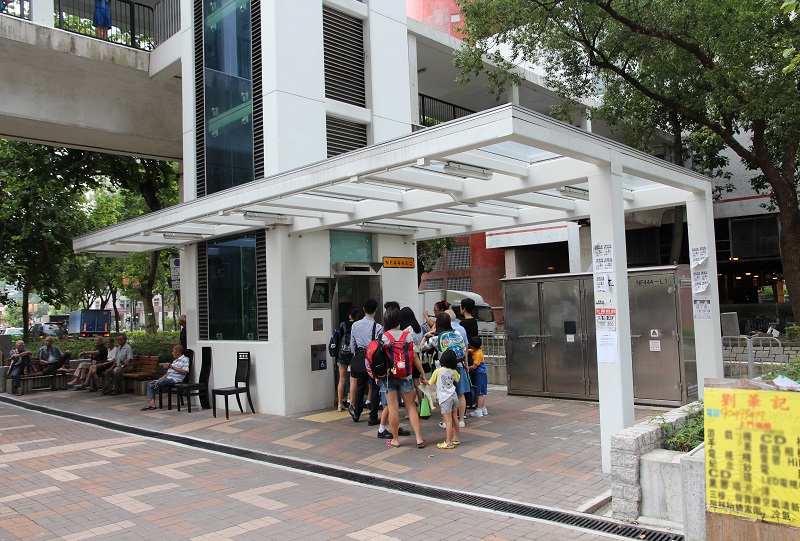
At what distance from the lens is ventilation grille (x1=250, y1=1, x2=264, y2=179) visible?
11359 millimetres

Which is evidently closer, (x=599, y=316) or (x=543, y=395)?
(x=599, y=316)

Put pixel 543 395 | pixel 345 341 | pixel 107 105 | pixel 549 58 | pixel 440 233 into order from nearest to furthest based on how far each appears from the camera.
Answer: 1. pixel 345 341
2. pixel 543 395
3. pixel 440 233
4. pixel 107 105
5. pixel 549 58

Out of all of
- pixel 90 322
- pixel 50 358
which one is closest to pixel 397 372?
pixel 50 358

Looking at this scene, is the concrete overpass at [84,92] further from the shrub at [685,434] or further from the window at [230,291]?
the shrub at [685,434]

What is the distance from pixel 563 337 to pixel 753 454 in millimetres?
7005

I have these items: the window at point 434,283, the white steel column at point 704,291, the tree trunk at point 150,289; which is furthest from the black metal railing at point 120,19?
the window at point 434,283

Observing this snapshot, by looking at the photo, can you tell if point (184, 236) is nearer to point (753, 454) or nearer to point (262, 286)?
point (262, 286)

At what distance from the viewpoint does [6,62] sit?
1320cm

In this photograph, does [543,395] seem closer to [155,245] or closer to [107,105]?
[155,245]

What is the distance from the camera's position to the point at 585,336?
10.9m

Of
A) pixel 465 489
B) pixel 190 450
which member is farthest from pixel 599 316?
pixel 190 450

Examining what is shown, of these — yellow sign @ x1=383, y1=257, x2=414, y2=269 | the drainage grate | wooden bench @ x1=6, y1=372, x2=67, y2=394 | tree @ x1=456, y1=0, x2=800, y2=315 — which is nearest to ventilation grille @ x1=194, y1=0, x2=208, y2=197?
yellow sign @ x1=383, y1=257, x2=414, y2=269

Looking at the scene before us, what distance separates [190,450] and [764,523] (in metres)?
7.00

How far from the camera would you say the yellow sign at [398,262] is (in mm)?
12328
